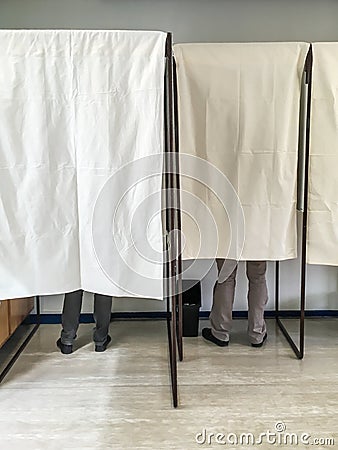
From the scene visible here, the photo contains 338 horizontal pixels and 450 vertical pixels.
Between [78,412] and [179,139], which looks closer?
[78,412]

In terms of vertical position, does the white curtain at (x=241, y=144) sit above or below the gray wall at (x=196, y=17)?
below

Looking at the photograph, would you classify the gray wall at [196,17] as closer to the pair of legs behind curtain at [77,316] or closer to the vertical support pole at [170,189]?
the vertical support pole at [170,189]

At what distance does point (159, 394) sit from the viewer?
231cm

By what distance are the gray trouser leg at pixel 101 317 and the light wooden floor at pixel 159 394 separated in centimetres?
9

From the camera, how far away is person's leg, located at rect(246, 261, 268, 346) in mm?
2859

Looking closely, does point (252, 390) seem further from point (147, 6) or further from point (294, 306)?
point (147, 6)

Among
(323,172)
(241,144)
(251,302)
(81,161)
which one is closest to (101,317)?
(251,302)

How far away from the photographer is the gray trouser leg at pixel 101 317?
2.80 meters

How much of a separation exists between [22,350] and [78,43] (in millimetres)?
1619

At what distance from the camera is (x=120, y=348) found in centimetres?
286

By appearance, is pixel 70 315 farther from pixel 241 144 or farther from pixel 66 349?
pixel 241 144

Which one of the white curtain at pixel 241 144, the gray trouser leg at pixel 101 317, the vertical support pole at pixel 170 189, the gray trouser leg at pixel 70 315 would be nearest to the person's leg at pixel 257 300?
the white curtain at pixel 241 144

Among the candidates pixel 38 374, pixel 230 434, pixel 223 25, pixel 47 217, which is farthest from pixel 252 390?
pixel 223 25

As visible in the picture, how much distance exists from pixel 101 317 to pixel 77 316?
0.41 ft
